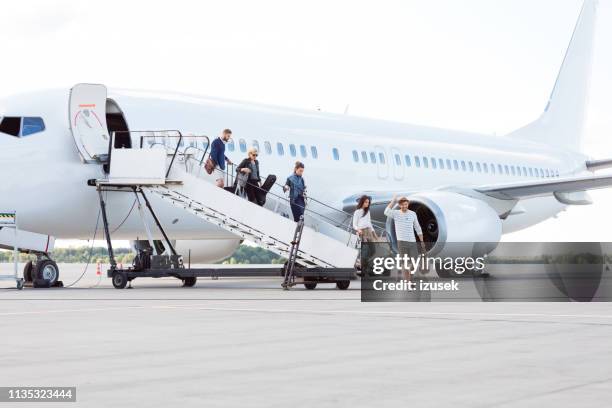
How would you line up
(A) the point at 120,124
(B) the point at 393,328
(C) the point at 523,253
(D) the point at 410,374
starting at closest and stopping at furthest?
(D) the point at 410,374
(B) the point at 393,328
(C) the point at 523,253
(A) the point at 120,124

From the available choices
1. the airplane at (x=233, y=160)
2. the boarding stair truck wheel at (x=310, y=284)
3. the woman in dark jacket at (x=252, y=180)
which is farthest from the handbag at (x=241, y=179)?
the boarding stair truck wheel at (x=310, y=284)

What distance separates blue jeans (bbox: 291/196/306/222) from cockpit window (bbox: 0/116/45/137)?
427 cm

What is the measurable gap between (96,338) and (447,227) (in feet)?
35.5

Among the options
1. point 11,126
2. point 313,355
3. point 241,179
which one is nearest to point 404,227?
point 241,179

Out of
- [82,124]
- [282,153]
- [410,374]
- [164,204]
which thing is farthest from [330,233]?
[410,374]

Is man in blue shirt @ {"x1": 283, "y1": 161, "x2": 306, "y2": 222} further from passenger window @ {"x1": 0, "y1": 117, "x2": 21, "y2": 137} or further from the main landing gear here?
passenger window @ {"x1": 0, "y1": 117, "x2": 21, "y2": 137}

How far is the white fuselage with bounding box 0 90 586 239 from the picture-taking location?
16172mm

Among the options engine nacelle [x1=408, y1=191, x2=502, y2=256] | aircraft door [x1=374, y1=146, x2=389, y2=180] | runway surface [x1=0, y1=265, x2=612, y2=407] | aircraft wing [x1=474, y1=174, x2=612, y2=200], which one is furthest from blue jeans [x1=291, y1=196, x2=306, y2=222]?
runway surface [x1=0, y1=265, x2=612, y2=407]

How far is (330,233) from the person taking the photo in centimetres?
1891

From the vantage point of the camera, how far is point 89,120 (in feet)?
54.0

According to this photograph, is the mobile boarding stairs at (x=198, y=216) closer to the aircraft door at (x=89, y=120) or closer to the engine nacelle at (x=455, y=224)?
the aircraft door at (x=89, y=120)

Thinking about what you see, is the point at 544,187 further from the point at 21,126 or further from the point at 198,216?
the point at 21,126

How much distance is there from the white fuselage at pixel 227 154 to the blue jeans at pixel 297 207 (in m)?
1.66

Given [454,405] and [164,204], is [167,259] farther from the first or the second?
[454,405]
